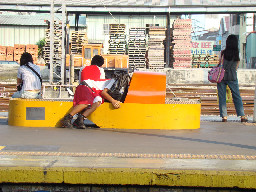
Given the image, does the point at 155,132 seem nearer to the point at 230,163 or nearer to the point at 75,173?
the point at 230,163

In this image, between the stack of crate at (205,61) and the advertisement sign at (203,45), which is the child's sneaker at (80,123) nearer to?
the stack of crate at (205,61)

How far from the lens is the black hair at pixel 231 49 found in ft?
31.5

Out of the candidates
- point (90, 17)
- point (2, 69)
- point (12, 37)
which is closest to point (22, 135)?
point (2, 69)

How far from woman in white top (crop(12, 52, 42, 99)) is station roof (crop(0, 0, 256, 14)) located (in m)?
27.2

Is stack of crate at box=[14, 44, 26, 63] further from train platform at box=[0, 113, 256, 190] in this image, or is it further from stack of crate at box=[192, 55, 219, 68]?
train platform at box=[0, 113, 256, 190]

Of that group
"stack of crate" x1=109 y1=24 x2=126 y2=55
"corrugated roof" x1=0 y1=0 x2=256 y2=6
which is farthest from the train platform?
"corrugated roof" x1=0 y1=0 x2=256 y2=6

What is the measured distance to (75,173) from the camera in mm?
4375

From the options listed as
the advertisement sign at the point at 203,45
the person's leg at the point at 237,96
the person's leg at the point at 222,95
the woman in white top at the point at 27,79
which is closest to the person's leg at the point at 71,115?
the woman in white top at the point at 27,79

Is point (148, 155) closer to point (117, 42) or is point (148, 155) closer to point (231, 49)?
point (231, 49)

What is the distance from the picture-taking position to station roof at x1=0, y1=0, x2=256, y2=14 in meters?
36.2

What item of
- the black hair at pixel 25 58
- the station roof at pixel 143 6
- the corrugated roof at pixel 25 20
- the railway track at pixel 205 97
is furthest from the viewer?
the corrugated roof at pixel 25 20

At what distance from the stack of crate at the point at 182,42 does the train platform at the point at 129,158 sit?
25160mm

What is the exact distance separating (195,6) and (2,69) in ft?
51.3

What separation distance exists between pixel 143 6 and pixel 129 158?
32641 millimetres
